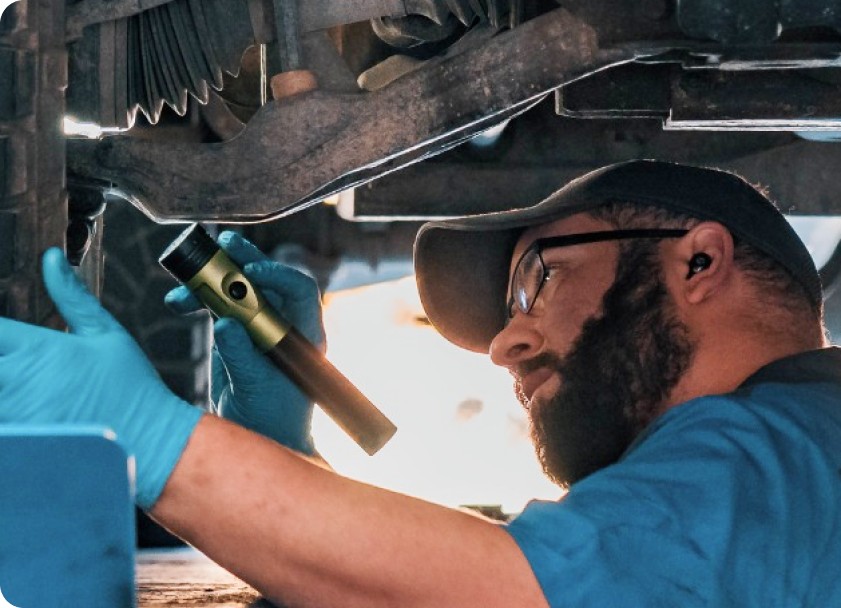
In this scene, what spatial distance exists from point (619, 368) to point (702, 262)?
177 millimetres

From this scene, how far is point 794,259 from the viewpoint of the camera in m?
1.75

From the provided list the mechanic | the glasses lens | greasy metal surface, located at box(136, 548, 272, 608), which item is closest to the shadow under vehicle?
the mechanic

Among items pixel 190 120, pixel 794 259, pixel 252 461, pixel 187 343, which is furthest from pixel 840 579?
pixel 187 343

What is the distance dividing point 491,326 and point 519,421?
144 cm

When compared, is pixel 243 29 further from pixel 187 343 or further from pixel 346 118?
pixel 187 343

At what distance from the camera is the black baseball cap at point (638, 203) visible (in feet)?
5.69

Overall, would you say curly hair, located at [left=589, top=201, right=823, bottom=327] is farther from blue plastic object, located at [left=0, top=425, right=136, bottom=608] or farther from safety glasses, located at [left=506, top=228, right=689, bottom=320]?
blue plastic object, located at [left=0, top=425, right=136, bottom=608]

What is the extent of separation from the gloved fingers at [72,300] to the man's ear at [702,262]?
748mm

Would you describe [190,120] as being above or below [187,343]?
above

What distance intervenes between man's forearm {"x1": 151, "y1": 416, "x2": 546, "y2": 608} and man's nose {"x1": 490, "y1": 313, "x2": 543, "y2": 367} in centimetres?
56

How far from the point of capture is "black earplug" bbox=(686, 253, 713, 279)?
169 cm

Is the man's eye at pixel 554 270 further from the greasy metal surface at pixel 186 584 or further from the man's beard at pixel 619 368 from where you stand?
the greasy metal surface at pixel 186 584

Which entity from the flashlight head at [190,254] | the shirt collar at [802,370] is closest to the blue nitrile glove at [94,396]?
the flashlight head at [190,254]

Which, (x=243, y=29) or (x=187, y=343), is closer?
(x=243, y=29)
